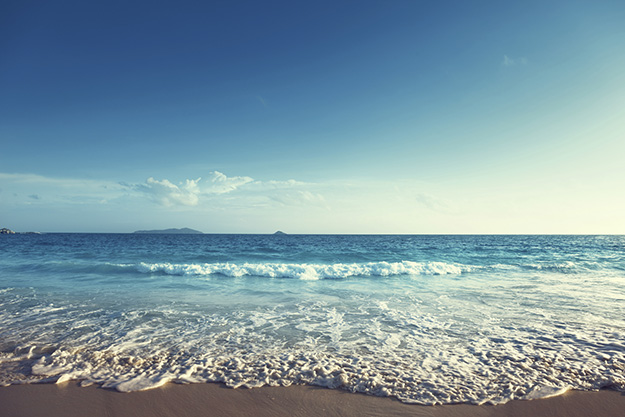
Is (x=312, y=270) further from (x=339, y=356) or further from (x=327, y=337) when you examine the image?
(x=339, y=356)

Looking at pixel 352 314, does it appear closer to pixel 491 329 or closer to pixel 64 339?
pixel 491 329

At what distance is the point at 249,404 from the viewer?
3.75 m

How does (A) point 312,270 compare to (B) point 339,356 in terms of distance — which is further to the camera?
(A) point 312,270

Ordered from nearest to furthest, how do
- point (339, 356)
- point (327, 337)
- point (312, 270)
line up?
point (339, 356)
point (327, 337)
point (312, 270)

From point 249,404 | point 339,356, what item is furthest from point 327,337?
point 249,404

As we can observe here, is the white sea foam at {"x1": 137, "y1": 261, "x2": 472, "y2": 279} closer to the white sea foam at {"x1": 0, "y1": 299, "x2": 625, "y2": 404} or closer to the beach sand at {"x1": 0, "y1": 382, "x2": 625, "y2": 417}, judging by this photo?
the white sea foam at {"x1": 0, "y1": 299, "x2": 625, "y2": 404}

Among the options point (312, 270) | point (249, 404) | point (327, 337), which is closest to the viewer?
point (249, 404)

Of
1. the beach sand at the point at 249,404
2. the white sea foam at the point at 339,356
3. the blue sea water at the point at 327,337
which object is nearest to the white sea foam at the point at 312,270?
the blue sea water at the point at 327,337

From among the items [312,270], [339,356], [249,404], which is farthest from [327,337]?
[312,270]

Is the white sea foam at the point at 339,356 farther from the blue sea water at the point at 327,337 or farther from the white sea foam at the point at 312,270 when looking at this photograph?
the white sea foam at the point at 312,270

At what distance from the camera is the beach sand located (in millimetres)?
3592

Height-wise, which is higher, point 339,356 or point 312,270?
point 339,356

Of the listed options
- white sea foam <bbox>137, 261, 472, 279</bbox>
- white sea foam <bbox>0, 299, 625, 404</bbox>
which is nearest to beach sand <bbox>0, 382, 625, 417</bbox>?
white sea foam <bbox>0, 299, 625, 404</bbox>

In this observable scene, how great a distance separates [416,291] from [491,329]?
15.9 feet
